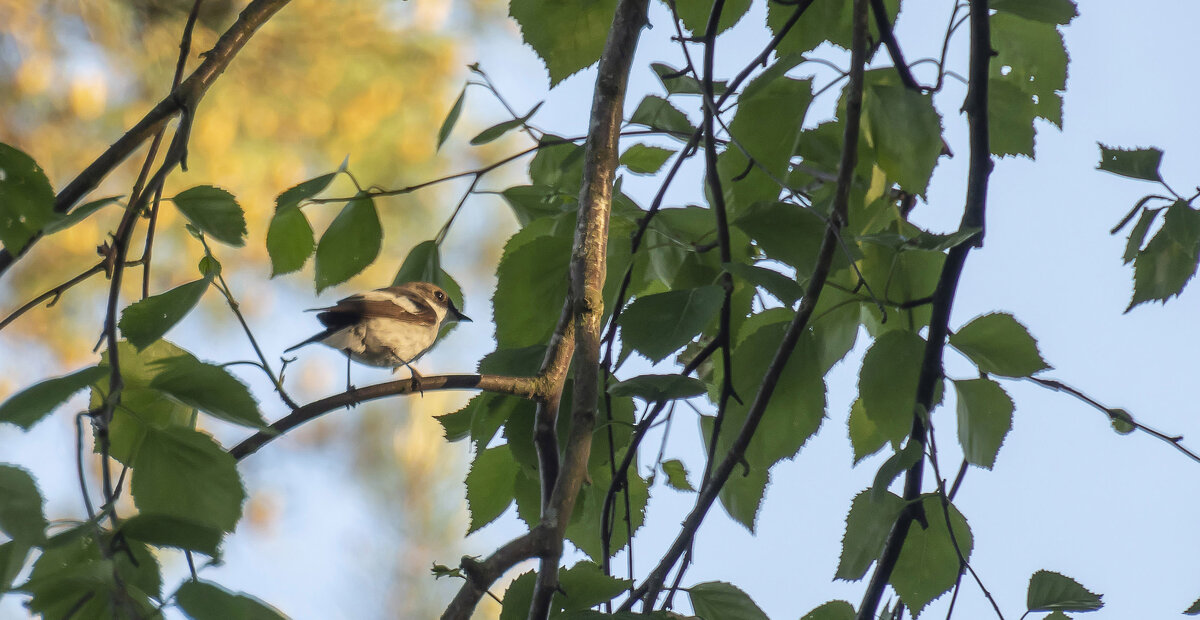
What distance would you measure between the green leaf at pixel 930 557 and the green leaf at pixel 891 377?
8cm

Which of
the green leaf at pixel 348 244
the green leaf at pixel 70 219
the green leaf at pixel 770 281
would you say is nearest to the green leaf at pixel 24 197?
the green leaf at pixel 70 219

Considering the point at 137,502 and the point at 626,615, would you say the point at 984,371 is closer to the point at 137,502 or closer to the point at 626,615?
the point at 626,615

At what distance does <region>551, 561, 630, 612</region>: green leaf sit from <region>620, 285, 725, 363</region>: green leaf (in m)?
0.16

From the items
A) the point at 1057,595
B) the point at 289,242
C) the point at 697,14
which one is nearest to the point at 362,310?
the point at 289,242

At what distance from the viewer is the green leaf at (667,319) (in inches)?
27.3

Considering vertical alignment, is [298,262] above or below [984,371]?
above

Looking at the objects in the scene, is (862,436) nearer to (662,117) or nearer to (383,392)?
(662,117)

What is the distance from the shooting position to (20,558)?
0.52 meters

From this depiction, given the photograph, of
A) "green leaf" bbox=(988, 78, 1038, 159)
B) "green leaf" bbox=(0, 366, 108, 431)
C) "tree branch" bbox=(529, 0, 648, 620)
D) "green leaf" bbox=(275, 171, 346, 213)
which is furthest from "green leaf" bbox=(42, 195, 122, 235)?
"green leaf" bbox=(988, 78, 1038, 159)

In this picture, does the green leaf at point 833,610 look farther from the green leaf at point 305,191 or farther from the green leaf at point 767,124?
the green leaf at point 305,191

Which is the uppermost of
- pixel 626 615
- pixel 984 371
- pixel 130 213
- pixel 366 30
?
pixel 366 30

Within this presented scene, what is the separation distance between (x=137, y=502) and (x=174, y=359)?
0.37 feet

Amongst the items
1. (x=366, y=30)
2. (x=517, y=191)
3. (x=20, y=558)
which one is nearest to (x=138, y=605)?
(x=20, y=558)

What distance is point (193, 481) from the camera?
61 cm
